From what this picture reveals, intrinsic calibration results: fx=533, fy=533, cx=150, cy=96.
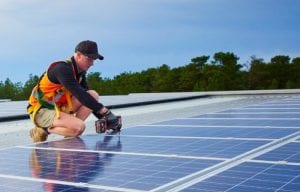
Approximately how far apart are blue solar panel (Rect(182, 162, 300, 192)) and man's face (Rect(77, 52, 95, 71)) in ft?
11.8

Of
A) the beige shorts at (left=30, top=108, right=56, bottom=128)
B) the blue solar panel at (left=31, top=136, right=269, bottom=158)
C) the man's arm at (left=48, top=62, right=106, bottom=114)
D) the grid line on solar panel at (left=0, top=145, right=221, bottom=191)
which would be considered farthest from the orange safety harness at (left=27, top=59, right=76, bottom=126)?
the grid line on solar panel at (left=0, top=145, right=221, bottom=191)

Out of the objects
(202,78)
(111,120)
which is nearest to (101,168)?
(111,120)

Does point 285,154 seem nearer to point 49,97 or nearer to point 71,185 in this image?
point 71,185

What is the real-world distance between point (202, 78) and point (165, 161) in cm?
4214

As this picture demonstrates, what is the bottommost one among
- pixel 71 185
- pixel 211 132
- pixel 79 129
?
pixel 71 185

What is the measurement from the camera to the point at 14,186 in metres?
4.96

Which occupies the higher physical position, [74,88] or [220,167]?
[74,88]

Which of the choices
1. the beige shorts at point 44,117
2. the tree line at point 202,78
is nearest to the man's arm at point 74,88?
the beige shorts at point 44,117

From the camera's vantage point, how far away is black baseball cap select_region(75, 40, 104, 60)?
26.2 ft

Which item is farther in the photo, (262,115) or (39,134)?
(262,115)

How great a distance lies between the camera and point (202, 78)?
47.6 metres

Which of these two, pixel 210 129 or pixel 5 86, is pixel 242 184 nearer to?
pixel 210 129

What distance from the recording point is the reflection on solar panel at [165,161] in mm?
4715

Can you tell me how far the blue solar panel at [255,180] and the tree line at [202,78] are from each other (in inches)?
1361
